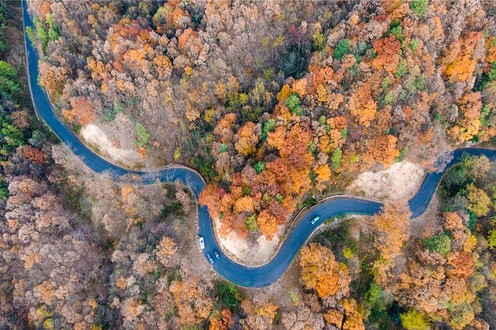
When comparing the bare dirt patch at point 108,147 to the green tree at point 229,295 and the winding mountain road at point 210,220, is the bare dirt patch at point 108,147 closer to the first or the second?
the winding mountain road at point 210,220

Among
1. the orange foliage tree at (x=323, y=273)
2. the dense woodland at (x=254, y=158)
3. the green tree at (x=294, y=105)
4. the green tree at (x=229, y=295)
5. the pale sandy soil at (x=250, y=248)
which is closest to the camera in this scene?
the orange foliage tree at (x=323, y=273)

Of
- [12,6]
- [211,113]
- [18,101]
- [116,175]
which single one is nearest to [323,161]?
[211,113]

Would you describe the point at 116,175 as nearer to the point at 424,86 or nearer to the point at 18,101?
the point at 18,101

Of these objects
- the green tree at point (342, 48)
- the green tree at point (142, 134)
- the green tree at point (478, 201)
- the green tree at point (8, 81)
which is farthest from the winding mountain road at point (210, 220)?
the green tree at point (342, 48)

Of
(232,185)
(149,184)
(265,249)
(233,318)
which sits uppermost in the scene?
(232,185)

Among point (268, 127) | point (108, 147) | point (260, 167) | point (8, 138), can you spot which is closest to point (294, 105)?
point (268, 127)

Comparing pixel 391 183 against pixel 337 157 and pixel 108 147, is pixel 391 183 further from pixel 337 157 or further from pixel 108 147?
pixel 108 147
